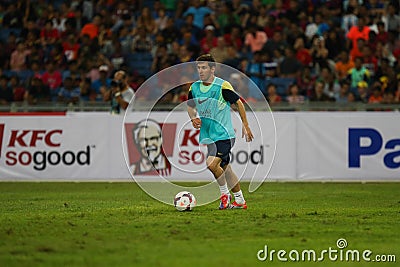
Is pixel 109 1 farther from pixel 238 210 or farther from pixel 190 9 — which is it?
pixel 238 210

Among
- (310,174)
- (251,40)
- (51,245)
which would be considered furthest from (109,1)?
(51,245)

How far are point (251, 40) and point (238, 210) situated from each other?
36.8 feet

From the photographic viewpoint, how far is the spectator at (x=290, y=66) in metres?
22.5

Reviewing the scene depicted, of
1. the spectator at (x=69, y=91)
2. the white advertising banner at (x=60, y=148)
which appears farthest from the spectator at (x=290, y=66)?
the spectator at (x=69, y=91)

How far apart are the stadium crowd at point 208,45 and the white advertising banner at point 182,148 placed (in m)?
1.33

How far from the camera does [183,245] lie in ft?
31.8

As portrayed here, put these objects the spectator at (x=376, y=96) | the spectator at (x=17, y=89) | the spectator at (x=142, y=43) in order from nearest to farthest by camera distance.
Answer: the spectator at (x=376, y=96), the spectator at (x=17, y=89), the spectator at (x=142, y=43)

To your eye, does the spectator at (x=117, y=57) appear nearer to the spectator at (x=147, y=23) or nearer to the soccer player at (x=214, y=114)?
the spectator at (x=147, y=23)

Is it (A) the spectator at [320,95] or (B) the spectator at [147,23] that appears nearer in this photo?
(A) the spectator at [320,95]

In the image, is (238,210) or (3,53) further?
(3,53)

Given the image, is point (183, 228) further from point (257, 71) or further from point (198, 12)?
point (198, 12)

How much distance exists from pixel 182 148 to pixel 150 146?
734mm

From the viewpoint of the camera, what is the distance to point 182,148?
65.1 ft

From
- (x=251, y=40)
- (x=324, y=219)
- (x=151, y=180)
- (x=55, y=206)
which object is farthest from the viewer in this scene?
(x=251, y=40)
